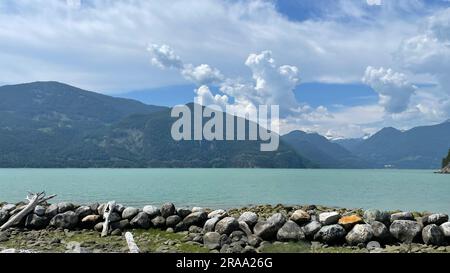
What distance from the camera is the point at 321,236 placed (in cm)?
1545

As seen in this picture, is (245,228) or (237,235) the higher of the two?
(245,228)

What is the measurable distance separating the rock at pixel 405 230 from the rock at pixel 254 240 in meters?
→ 4.56

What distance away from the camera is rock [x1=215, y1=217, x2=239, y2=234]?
16.0m

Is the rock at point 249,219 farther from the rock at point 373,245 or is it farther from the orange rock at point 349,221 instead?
the rock at point 373,245

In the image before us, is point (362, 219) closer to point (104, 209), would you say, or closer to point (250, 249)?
point (250, 249)

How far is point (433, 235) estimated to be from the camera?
49.4 feet

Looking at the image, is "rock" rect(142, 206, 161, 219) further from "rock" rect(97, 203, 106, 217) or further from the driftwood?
the driftwood

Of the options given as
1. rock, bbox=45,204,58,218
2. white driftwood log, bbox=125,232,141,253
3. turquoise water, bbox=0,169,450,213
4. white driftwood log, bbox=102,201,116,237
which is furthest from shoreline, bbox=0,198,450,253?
turquoise water, bbox=0,169,450,213

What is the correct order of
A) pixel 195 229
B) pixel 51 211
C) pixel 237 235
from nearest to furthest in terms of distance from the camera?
1. pixel 237 235
2. pixel 195 229
3. pixel 51 211

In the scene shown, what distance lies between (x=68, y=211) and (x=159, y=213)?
3.95 metres

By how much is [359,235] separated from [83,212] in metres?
11.1

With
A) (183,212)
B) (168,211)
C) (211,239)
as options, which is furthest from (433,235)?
(168,211)

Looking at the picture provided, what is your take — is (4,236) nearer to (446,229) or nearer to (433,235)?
Result: (433,235)
